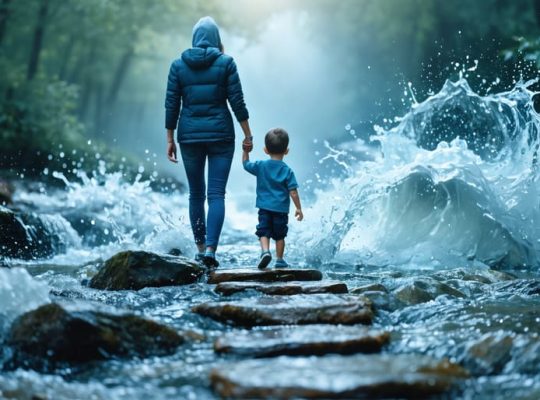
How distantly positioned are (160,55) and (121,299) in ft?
132

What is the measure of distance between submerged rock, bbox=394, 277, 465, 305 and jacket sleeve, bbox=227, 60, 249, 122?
2.33 metres

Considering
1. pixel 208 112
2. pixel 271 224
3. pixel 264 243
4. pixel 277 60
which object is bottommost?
pixel 264 243

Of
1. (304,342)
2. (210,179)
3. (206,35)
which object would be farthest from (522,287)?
(206,35)

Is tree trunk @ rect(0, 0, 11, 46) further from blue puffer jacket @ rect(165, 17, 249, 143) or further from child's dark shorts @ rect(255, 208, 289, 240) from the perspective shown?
child's dark shorts @ rect(255, 208, 289, 240)

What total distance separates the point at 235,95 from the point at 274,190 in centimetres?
104

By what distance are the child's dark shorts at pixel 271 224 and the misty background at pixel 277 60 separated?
8689mm

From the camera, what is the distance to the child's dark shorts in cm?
682

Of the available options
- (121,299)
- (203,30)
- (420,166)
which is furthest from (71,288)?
(420,166)

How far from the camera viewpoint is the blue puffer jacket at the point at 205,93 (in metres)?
7.09

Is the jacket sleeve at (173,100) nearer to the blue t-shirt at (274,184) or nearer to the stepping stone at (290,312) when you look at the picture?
the blue t-shirt at (274,184)

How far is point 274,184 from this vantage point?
6805 mm

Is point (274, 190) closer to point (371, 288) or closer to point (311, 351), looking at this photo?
point (371, 288)

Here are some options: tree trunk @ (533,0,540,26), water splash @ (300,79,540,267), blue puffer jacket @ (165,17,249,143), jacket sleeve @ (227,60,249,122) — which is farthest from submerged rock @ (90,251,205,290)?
tree trunk @ (533,0,540,26)

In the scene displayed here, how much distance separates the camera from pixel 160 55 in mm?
44500
